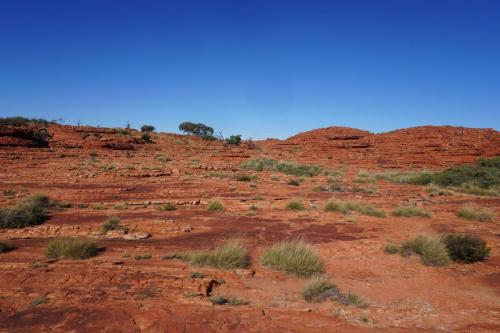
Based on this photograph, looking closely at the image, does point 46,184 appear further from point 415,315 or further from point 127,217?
point 415,315

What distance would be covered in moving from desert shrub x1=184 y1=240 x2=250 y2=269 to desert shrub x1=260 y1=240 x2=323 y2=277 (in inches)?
20.8

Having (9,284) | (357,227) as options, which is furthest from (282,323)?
(357,227)

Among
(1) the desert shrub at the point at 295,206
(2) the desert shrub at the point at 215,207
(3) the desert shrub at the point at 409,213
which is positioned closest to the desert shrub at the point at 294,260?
(2) the desert shrub at the point at 215,207

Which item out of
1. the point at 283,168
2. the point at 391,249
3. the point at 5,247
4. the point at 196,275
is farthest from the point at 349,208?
the point at 283,168

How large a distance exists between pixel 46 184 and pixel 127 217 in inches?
365

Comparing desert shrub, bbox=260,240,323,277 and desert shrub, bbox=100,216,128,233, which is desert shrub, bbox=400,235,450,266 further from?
desert shrub, bbox=100,216,128,233

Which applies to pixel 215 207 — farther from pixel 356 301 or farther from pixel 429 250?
pixel 356 301

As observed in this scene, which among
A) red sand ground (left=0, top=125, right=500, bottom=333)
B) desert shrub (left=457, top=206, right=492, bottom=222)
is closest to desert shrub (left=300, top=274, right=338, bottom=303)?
red sand ground (left=0, top=125, right=500, bottom=333)

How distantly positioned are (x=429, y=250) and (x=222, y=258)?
182 inches

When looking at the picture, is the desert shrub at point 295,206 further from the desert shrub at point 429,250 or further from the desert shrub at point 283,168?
the desert shrub at point 283,168

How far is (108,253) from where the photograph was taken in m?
7.48

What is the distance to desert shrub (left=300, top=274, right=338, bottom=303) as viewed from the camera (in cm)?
533

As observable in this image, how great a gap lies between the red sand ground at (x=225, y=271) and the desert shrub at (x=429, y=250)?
8.2 inches

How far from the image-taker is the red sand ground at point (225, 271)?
14.7ft
